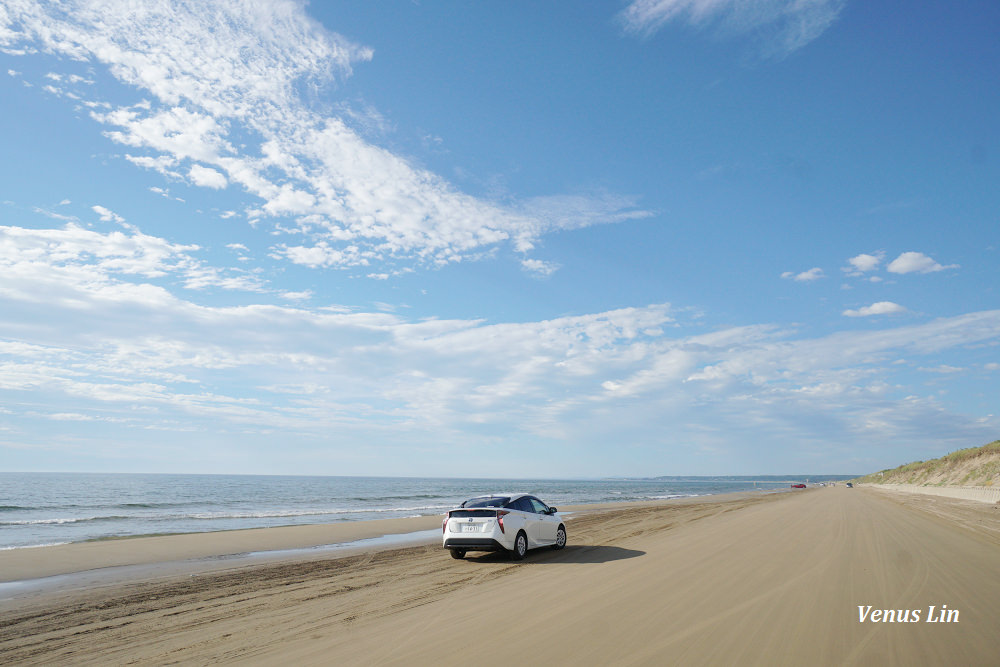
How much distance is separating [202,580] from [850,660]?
39.5ft

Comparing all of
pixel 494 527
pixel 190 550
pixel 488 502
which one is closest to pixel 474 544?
pixel 494 527

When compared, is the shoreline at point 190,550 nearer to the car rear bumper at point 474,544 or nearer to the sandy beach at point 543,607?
the sandy beach at point 543,607

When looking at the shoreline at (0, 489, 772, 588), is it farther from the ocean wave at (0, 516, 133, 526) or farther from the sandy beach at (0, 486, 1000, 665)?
the ocean wave at (0, 516, 133, 526)

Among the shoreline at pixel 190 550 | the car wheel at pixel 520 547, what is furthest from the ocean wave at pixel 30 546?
the car wheel at pixel 520 547

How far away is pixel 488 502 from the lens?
14.4m

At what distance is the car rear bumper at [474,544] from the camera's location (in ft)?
44.3

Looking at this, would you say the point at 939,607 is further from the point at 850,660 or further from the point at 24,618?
the point at 24,618

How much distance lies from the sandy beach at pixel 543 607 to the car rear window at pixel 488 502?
4.41ft

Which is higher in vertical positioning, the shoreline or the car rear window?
the car rear window

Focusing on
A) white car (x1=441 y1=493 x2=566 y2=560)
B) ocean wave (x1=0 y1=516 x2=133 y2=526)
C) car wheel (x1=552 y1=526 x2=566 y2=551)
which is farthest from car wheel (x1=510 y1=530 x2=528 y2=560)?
ocean wave (x1=0 y1=516 x2=133 y2=526)

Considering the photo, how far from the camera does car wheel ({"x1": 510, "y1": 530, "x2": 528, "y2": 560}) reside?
13922mm

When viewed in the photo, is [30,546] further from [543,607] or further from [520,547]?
[543,607]

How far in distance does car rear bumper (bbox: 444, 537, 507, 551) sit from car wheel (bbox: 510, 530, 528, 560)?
1.49 feet

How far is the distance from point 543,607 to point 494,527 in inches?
213
